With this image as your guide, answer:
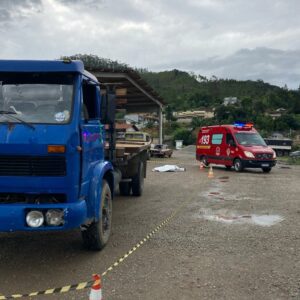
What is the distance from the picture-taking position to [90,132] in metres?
6.11

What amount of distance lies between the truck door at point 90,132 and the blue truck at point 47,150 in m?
0.01

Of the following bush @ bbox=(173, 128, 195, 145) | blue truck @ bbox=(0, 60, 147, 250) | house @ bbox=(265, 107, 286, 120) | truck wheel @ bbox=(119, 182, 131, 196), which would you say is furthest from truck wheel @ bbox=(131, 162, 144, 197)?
house @ bbox=(265, 107, 286, 120)

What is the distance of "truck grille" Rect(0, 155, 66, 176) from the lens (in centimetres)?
523

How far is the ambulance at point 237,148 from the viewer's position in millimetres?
20344

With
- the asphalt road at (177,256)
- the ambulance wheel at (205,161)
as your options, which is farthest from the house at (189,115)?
the asphalt road at (177,256)

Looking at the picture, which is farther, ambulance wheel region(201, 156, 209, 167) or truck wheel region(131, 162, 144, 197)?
ambulance wheel region(201, 156, 209, 167)

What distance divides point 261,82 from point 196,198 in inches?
6060

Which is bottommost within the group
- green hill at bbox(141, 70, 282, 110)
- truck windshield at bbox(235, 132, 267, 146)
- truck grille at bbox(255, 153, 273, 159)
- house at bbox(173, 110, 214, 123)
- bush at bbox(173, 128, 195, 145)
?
bush at bbox(173, 128, 195, 145)

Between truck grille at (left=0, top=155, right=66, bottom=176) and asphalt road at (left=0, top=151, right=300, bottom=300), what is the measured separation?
123cm

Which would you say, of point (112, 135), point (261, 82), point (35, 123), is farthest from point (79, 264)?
point (261, 82)

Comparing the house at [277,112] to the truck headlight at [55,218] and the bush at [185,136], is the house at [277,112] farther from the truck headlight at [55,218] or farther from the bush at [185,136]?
the truck headlight at [55,218]

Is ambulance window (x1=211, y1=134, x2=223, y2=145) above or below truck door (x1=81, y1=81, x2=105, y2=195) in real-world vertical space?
below

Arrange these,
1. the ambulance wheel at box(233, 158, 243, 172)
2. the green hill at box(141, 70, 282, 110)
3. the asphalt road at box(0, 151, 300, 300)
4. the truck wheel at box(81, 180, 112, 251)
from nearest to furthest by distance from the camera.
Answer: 1. the asphalt road at box(0, 151, 300, 300)
2. the truck wheel at box(81, 180, 112, 251)
3. the ambulance wheel at box(233, 158, 243, 172)
4. the green hill at box(141, 70, 282, 110)

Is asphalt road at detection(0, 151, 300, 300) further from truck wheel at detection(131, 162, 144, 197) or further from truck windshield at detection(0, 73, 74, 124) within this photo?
truck windshield at detection(0, 73, 74, 124)
